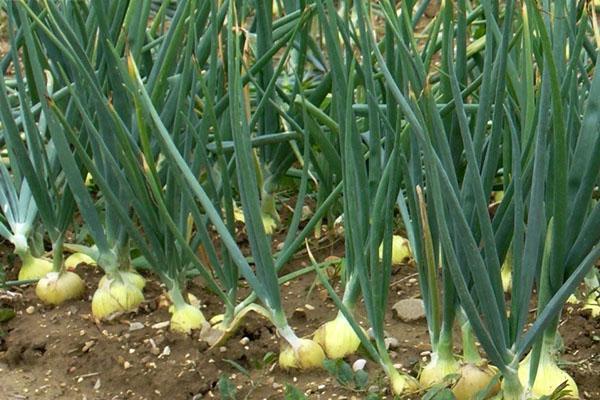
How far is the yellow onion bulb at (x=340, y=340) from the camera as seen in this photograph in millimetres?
1718

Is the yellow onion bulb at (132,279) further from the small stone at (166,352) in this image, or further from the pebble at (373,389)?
the pebble at (373,389)

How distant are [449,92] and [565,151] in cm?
40

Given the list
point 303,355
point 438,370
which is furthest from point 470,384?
point 303,355

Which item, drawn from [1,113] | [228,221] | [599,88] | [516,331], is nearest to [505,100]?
[599,88]

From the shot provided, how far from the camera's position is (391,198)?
1.54 meters

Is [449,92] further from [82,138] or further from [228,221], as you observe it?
[82,138]

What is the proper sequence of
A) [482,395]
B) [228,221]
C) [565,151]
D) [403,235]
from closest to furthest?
[565,151] < [482,395] < [228,221] < [403,235]

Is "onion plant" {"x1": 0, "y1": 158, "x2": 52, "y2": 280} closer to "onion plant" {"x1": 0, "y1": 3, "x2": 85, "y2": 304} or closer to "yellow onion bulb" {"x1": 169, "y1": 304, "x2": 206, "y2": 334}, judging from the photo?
"onion plant" {"x1": 0, "y1": 3, "x2": 85, "y2": 304}

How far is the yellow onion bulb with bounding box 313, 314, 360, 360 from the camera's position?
5.64ft

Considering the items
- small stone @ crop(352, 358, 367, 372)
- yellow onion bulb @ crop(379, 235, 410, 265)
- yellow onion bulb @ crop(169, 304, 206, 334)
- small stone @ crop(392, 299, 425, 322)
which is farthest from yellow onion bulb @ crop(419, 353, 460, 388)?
yellow onion bulb @ crop(379, 235, 410, 265)

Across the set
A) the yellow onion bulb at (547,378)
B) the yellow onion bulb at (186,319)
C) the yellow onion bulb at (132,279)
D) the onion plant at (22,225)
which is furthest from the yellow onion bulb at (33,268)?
the yellow onion bulb at (547,378)

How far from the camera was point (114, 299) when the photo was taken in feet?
6.39

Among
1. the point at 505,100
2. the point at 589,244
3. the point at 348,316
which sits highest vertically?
the point at 505,100

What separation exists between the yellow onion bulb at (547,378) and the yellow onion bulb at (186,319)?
1.82 ft
